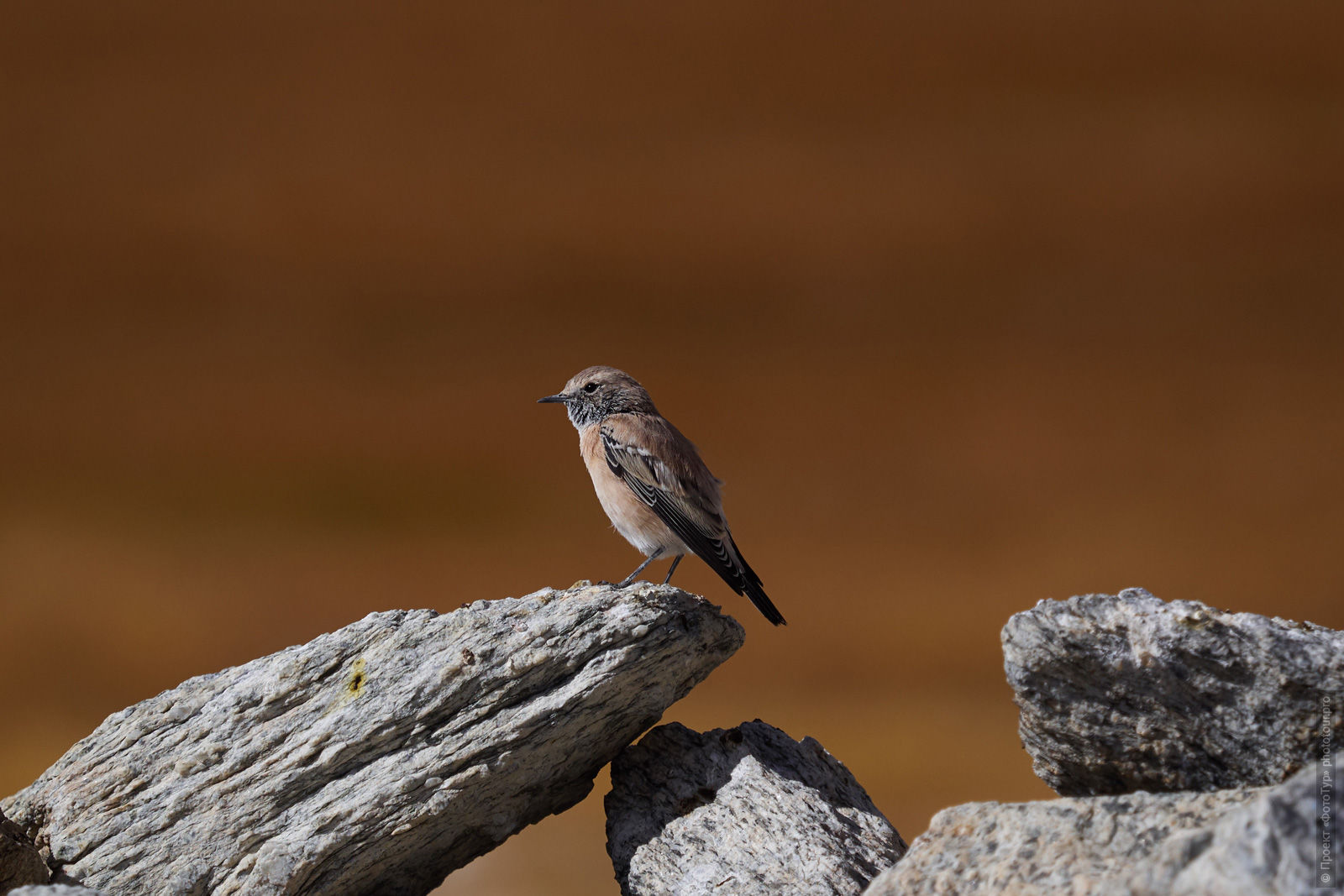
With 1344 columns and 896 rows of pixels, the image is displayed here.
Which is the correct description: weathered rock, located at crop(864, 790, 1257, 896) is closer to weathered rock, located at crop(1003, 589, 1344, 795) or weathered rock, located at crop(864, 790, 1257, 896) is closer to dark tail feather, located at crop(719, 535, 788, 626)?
weathered rock, located at crop(1003, 589, 1344, 795)

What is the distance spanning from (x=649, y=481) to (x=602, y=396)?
33.6 inches

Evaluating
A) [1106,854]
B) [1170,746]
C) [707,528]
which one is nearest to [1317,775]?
[1106,854]

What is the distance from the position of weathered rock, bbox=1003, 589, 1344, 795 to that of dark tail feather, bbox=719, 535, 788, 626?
1786 millimetres

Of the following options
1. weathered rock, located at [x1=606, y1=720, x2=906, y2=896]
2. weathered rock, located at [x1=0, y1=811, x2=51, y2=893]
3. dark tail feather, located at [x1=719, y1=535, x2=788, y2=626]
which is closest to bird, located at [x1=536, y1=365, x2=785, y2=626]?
dark tail feather, located at [x1=719, y1=535, x2=788, y2=626]

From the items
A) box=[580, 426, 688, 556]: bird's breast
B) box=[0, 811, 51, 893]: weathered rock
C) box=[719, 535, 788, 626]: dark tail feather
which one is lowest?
box=[0, 811, 51, 893]: weathered rock

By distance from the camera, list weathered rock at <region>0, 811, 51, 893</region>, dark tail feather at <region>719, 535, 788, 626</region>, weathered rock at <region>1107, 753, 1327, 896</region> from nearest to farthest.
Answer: weathered rock at <region>1107, 753, 1327, 896</region>, weathered rock at <region>0, 811, 51, 893</region>, dark tail feather at <region>719, 535, 788, 626</region>

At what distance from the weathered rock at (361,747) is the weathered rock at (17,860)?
26 centimetres

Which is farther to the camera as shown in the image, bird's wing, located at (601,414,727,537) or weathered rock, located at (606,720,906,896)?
bird's wing, located at (601,414,727,537)

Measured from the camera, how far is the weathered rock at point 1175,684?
4.50 m

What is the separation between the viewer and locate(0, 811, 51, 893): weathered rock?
507cm

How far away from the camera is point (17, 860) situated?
512 cm

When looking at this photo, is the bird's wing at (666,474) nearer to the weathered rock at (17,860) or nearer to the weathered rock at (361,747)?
the weathered rock at (361,747)

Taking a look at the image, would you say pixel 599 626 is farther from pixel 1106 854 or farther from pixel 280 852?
pixel 1106 854

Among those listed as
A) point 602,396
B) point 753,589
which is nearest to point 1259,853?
point 753,589
